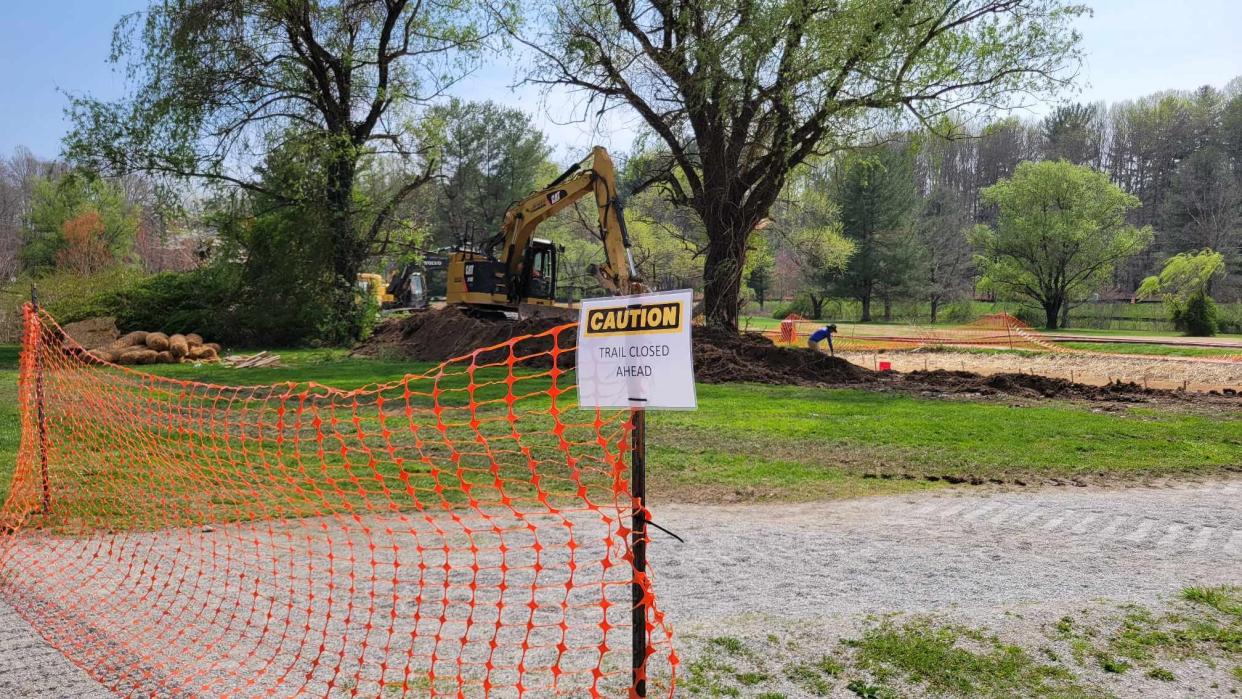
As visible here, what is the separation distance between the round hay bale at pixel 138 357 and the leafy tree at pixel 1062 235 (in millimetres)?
41889

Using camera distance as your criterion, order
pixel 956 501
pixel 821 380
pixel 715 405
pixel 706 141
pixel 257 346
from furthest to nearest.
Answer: pixel 257 346, pixel 706 141, pixel 821 380, pixel 715 405, pixel 956 501

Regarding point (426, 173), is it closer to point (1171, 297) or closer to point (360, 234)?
point (360, 234)

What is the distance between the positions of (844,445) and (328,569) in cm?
650

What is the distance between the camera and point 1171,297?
37.6m

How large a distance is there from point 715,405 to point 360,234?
51.0 ft

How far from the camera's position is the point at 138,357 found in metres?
19.4

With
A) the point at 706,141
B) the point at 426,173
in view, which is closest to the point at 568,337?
the point at 706,141

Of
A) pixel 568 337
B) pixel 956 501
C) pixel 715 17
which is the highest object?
pixel 715 17

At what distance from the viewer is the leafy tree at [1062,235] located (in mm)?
43250

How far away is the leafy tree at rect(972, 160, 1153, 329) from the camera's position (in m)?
43.2

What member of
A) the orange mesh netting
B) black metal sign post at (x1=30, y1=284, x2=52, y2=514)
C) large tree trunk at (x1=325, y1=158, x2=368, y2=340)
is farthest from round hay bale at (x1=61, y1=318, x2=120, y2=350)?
black metal sign post at (x1=30, y1=284, x2=52, y2=514)

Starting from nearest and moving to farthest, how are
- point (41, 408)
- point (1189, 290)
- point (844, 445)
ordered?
point (41, 408), point (844, 445), point (1189, 290)

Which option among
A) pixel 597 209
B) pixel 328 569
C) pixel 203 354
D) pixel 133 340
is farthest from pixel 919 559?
pixel 133 340

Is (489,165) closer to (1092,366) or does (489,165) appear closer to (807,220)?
(807,220)
